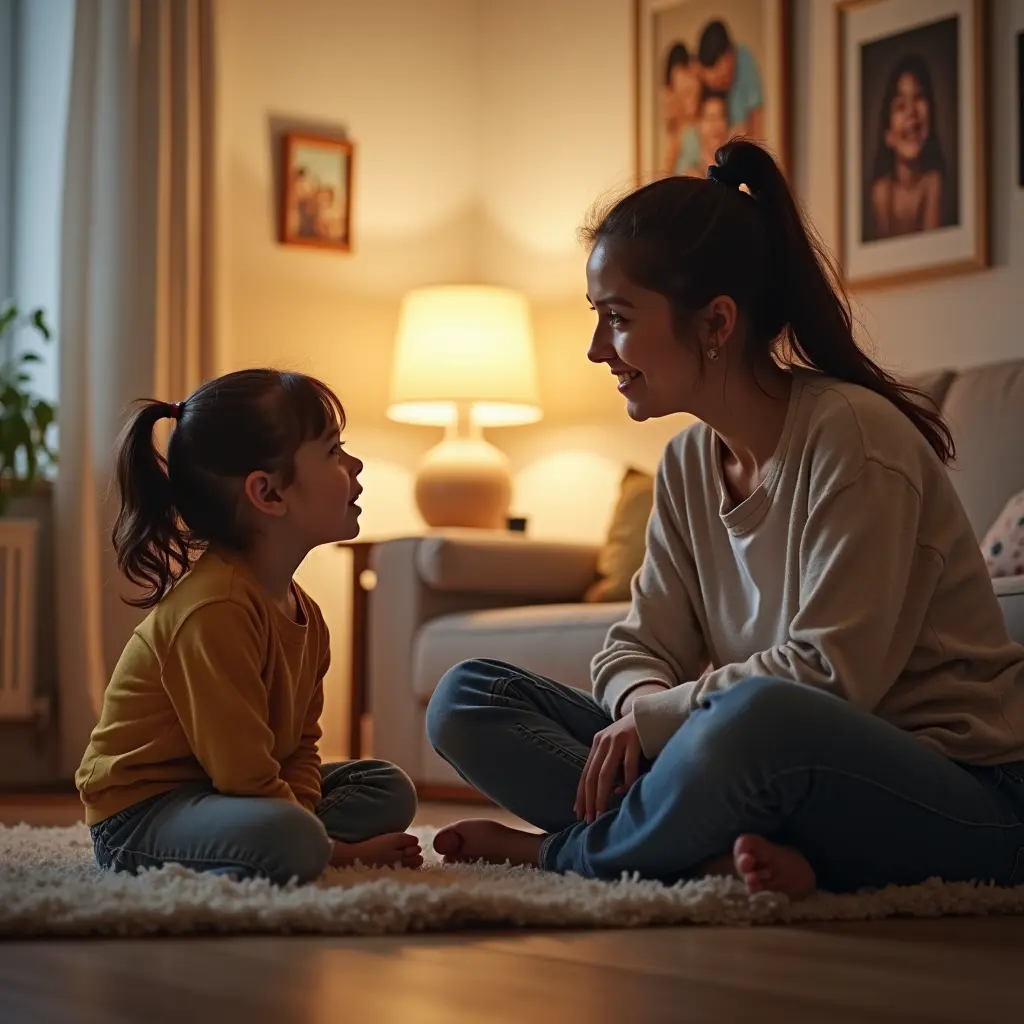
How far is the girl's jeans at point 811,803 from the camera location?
1.54m

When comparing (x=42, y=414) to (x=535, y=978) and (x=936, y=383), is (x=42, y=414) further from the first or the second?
(x=535, y=978)

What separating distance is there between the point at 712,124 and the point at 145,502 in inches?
110

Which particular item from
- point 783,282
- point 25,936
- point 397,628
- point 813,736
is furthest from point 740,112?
point 25,936

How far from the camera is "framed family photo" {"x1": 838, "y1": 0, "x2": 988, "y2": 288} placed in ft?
12.0

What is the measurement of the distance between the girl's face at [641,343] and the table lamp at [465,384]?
254cm

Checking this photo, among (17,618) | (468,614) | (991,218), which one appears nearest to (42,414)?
(17,618)

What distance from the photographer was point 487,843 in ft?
6.30

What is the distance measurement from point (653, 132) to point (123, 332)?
4.96 ft

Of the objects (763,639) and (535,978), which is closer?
(535,978)

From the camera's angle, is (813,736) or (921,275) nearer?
(813,736)

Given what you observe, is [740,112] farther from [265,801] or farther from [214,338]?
[265,801]

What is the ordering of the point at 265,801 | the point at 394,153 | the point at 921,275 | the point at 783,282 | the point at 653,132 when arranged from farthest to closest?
the point at 394,153, the point at 653,132, the point at 921,275, the point at 783,282, the point at 265,801

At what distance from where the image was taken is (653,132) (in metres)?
4.48

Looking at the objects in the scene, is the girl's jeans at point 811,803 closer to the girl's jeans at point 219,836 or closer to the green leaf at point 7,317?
the girl's jeans at point 219,836
